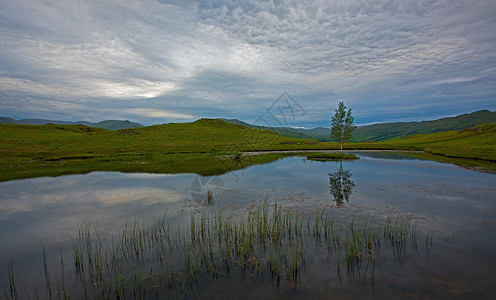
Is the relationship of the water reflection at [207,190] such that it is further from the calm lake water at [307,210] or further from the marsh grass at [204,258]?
the marsh grass at [204,258]

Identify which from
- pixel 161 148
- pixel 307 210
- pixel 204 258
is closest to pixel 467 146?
pixel 307 210

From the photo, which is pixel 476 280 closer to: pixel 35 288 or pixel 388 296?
pixel 388 296

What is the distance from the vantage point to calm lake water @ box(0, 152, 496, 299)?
24.5 ft

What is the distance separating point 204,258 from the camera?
914 centimetres

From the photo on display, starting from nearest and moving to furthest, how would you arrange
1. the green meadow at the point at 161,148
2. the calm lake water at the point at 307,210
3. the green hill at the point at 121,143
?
the calm lake water at the point at 307,210 → the green meadow at the point at 161,148 → the green hill at the point at 121,143

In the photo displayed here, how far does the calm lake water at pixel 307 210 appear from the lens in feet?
24.5

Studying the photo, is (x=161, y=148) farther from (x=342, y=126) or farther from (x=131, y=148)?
(x=342, y=126)

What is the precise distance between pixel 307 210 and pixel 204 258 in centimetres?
800

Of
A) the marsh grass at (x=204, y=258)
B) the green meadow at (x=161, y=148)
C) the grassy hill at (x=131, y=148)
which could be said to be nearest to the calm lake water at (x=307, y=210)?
the marsh grass at (x=204, y=258)

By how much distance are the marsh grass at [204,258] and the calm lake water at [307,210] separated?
0.37m

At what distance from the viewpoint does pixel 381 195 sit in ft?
59.7

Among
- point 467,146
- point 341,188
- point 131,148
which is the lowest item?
point 341,188

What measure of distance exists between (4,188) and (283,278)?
29.2 metres

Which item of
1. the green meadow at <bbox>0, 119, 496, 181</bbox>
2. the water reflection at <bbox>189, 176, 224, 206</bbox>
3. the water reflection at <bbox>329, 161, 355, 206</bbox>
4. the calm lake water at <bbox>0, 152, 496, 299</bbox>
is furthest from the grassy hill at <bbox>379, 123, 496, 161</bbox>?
the water reflection at <bbox>189, 176, 224, 206</bbox>
